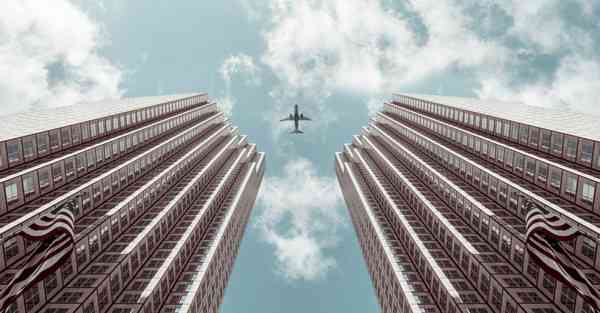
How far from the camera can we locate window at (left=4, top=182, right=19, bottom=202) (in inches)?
1539

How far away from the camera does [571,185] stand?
4406cm

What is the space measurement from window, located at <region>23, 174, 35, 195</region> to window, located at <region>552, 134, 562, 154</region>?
264ft

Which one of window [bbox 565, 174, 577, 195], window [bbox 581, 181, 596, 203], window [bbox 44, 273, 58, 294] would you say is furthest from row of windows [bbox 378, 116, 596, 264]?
window [bbox 44, 273, 58, 294]

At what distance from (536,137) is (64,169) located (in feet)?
275

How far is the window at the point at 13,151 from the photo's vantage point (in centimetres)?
4230

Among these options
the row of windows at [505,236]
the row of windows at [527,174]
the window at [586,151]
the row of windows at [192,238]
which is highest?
the window at [586,151]

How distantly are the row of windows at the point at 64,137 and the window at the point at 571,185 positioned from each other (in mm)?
78003

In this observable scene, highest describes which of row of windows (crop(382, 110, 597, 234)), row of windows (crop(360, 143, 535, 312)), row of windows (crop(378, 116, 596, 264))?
row of windows (crop(382, 110, 597, 234))

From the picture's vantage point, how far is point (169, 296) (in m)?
56.8

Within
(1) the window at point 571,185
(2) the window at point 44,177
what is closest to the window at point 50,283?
(2) the window at point 44,177

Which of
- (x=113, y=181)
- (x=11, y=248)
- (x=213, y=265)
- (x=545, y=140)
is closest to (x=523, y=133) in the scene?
(x=545, y=140)

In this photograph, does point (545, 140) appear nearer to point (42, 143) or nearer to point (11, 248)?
point (11, 248)

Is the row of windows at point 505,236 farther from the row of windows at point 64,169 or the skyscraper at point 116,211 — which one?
the row of windows at point 64,169

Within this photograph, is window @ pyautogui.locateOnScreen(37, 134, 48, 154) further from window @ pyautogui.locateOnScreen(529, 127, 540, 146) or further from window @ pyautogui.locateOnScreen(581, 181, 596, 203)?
window @ pyautogui.locateOnScreen(529, 127, 540, 146)
